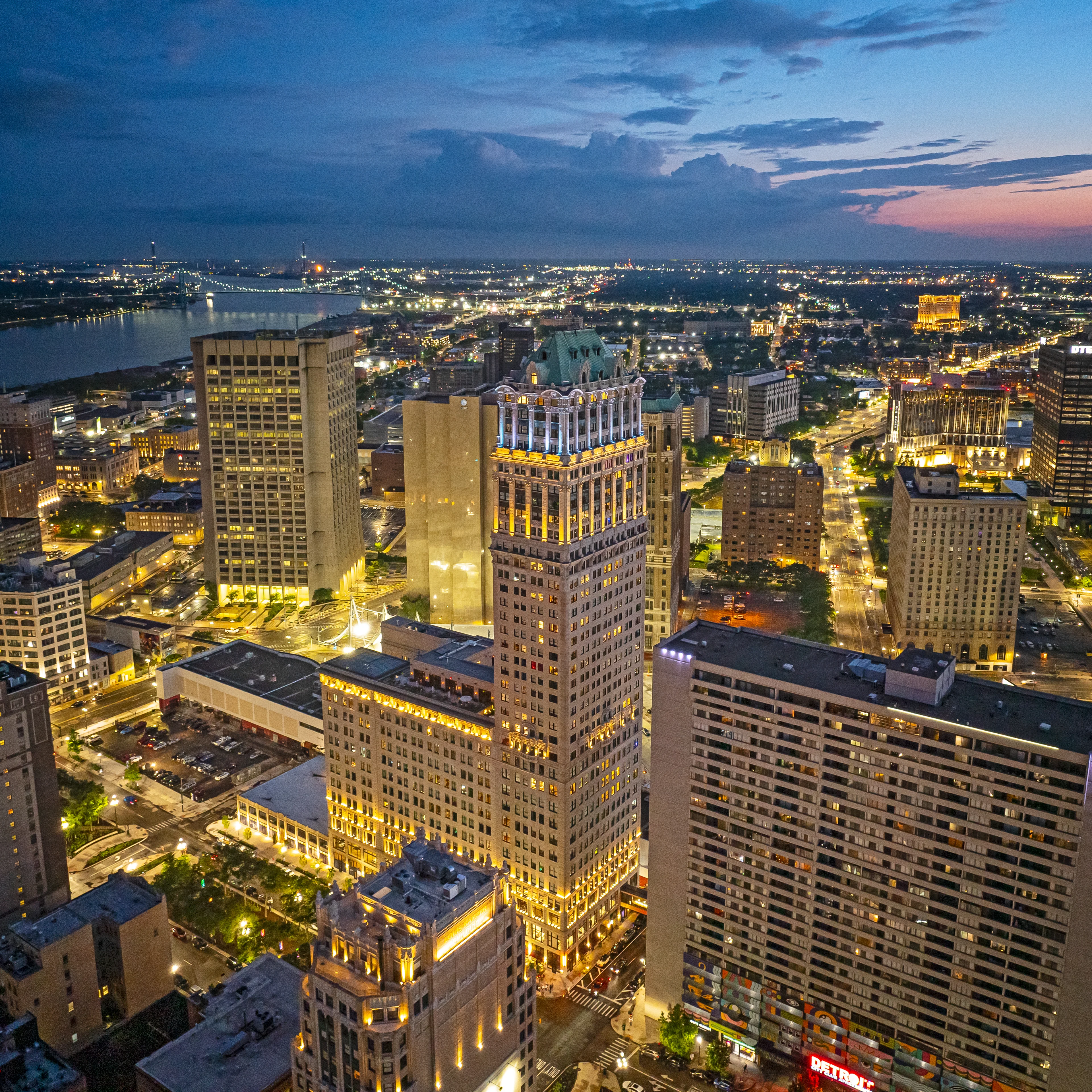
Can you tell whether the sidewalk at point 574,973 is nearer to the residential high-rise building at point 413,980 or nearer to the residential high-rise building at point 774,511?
the residential high-rise building at point 413,980

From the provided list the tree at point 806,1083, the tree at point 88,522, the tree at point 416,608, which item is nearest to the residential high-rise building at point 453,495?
the tree at point 416,608

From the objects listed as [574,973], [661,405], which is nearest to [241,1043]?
[574,973]

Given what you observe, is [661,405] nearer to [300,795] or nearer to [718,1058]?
[300,795]

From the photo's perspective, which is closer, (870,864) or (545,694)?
(870,864)

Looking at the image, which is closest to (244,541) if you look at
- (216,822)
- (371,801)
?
(216,822)

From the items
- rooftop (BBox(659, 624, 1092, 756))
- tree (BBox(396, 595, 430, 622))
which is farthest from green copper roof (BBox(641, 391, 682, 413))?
rooftop (BBox(659, 624, 1092, 756))
